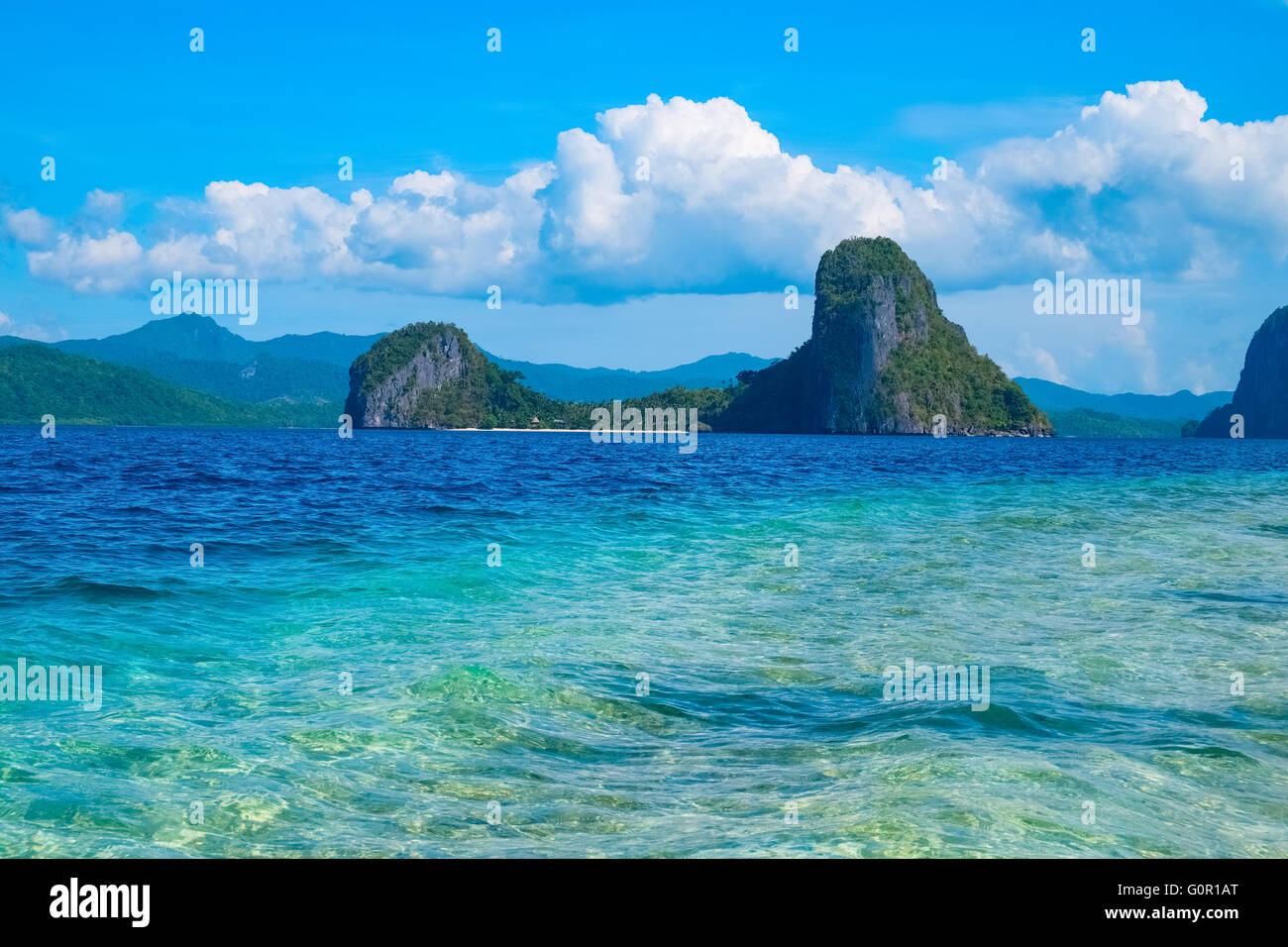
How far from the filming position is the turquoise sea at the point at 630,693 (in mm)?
7758

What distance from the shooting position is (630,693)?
11812 mm

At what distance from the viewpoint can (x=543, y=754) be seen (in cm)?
965

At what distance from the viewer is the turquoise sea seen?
7.76 metres

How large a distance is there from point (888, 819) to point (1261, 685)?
7.02m

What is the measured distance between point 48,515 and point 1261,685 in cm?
2965

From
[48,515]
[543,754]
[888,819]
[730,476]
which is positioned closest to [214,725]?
[543,754]

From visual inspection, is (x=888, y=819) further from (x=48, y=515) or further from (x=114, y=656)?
(x=48, y=515)

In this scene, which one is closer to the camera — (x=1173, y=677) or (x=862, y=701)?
(x=862, y=701)

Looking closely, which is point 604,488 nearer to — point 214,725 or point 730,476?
point 730,476
